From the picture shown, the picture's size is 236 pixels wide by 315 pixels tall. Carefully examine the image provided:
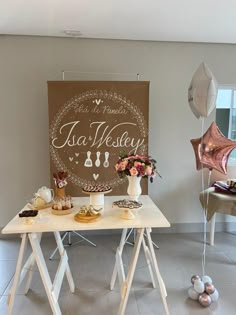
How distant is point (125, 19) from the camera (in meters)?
2.67

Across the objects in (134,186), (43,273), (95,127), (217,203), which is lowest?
(43,273)

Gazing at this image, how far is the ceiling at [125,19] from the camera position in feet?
7.68

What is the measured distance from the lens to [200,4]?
2.33m

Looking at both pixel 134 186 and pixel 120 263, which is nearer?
pixel 134 186

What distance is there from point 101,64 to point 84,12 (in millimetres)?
866

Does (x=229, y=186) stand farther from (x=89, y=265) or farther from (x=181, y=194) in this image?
(x=89, y=265)

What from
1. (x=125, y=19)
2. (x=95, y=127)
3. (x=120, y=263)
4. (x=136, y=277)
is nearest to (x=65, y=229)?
(x=120, y=263)

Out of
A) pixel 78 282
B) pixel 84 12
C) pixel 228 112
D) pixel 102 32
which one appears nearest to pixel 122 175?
pixel 78 282

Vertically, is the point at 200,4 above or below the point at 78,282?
above

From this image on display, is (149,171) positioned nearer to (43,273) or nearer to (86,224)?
(86,224)

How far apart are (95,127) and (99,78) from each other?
693 mm

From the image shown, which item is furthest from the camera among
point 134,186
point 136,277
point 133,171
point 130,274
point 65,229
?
point 136,277

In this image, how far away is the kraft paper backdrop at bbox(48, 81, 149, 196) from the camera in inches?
121

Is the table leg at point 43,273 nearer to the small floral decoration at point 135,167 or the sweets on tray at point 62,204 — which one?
the sweets on tray at point 62,204
